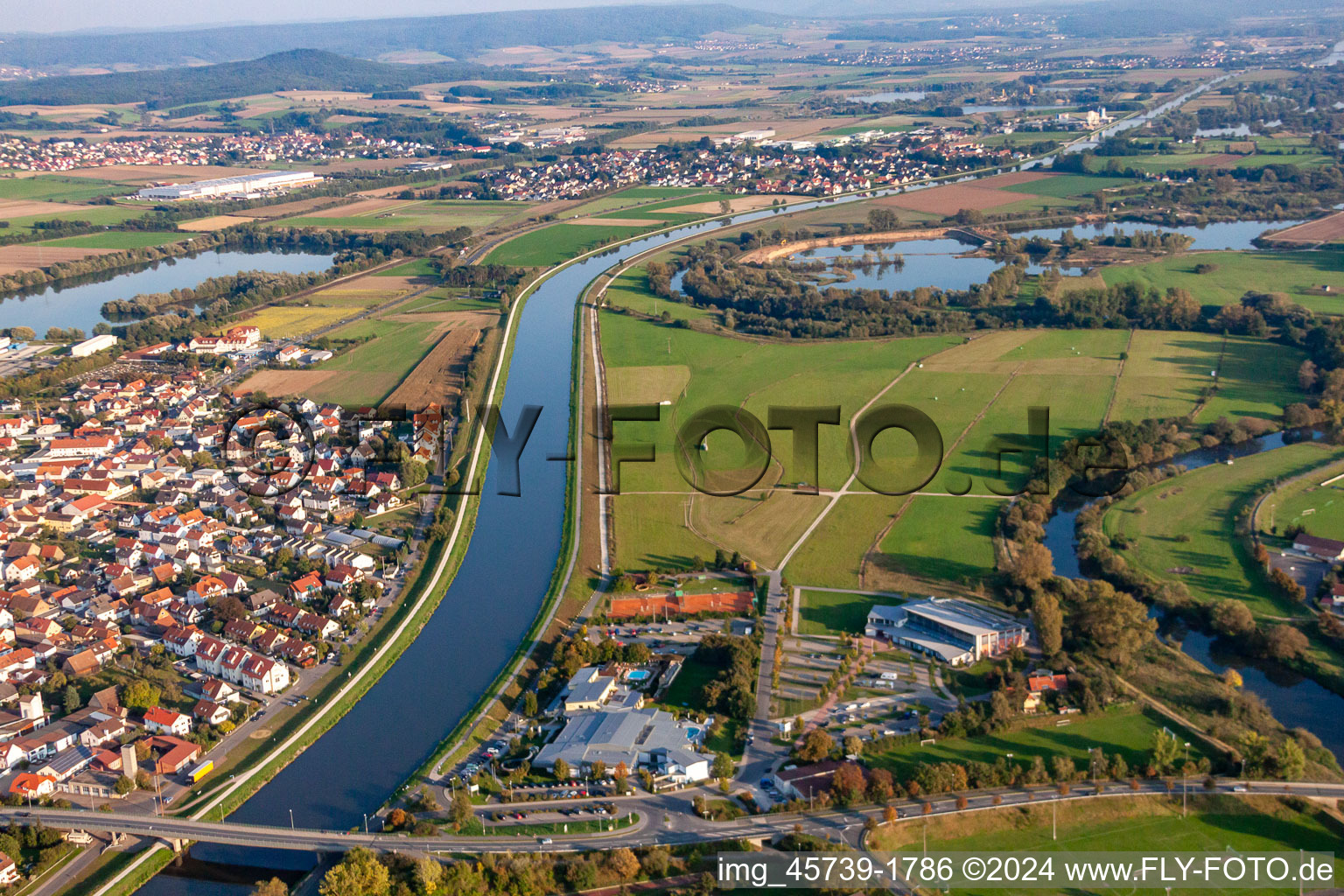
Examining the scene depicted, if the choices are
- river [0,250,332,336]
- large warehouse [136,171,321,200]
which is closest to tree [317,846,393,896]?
river [0,250,332,336]

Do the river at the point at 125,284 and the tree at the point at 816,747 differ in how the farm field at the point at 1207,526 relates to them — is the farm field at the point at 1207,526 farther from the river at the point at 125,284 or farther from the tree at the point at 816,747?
the river at the point at 125,284

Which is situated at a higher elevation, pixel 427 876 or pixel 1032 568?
pixel 1032 568

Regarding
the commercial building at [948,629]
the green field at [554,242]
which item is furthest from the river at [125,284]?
the commercial building at [948,629]

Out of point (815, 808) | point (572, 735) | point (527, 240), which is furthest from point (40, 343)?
point (815, 808)

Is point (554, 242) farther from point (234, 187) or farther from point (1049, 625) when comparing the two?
point (1049, 625)

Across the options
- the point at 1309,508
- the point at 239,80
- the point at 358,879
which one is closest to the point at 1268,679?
the point at 1309,508

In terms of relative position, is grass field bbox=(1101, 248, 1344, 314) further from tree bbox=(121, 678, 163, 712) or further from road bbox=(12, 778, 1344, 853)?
tree bbox=(121, 678, 163, 712)
